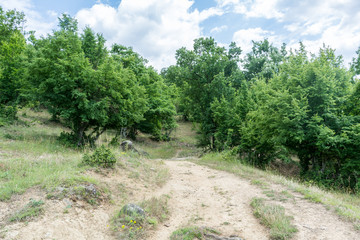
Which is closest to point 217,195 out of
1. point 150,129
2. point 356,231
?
point 356,231

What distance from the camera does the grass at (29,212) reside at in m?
4.78

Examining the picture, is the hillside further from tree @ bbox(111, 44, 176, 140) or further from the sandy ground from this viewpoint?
tree @ bbox(111, 44, 176, 140)

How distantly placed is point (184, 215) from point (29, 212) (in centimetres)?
412

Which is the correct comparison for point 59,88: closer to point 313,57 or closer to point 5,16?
point 313,57

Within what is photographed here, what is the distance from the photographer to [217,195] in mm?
8570

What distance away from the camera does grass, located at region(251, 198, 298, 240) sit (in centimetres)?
514

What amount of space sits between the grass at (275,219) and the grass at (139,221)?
9.10 ft

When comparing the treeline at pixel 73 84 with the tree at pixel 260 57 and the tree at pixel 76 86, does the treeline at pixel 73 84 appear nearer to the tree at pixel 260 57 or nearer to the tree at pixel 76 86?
the tree at pixel 76 86

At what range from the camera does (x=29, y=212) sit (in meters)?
4.95

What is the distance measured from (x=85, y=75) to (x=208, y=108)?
14.0m

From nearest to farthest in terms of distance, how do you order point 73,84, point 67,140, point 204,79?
1. point 73,84
2. point 67,140
3. point 204,79

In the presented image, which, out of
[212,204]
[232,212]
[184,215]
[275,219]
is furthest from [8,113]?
[275,219]

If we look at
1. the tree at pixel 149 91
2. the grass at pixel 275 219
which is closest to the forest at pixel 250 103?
the grass at pixel 275 219

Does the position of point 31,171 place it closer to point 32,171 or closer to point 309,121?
point 32,171
